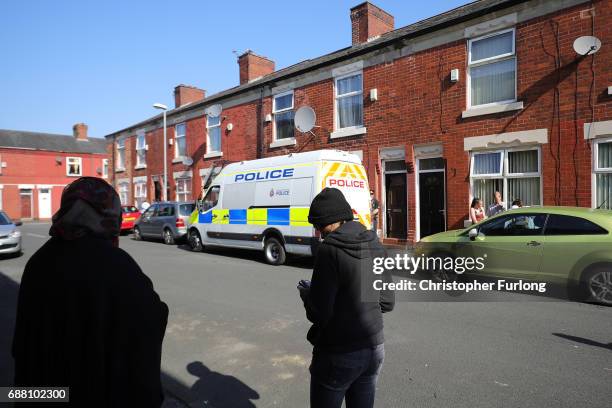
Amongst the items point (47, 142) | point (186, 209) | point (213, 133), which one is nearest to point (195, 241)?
point (186, 209)

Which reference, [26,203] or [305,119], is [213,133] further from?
[26,203]

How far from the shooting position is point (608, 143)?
9.44 meters

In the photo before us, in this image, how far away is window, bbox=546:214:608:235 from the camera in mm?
6633

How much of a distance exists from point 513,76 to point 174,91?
20.0 m

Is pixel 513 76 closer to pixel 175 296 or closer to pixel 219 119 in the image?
pixel 175 296

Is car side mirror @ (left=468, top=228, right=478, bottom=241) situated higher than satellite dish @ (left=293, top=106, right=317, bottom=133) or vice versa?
satellite dish @ (left=293, top=106, right=317, bottom=133)

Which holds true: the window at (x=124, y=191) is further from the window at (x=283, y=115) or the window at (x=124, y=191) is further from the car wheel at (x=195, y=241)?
Answer: the car wheel at (x=195, y=241)

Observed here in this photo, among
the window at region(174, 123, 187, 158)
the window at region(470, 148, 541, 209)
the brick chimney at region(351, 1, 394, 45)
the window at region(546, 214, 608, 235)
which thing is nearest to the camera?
the window at region(546, 214, 608, 235)

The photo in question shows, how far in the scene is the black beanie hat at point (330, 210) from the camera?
2.40 meters

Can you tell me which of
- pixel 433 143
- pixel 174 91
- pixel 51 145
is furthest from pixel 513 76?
pixel 51 145

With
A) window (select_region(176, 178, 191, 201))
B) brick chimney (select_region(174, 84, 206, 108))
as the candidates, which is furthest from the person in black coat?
brick chimney (select_region(174, 84, 206, 108))

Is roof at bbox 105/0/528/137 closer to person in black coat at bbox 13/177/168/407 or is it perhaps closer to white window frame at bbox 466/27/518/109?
white window frame at bbox 466/27/518/109

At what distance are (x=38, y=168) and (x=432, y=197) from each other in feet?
133

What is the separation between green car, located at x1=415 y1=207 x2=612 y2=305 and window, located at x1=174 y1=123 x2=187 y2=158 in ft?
59.5
